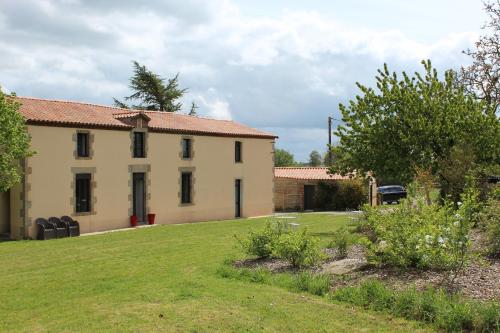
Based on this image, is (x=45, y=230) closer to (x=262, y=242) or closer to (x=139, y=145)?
(x=139, y=145)

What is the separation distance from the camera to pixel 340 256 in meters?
12.4

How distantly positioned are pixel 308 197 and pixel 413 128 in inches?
880

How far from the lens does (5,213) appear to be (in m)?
23.3

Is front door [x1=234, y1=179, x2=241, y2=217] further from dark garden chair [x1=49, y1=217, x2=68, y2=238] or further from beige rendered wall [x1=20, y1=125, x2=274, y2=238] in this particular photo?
dark garden chair [x1=49, y1=217, x2=68, y2=238]

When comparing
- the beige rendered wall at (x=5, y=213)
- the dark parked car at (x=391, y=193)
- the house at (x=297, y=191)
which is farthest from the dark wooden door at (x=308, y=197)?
the beige rendered wall at (x=5, y=213)

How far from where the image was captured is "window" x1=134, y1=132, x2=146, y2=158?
27.3 m

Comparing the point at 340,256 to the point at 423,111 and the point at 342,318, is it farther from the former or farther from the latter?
the point at 423,111

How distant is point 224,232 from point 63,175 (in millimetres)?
7383

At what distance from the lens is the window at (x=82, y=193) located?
24266 mm

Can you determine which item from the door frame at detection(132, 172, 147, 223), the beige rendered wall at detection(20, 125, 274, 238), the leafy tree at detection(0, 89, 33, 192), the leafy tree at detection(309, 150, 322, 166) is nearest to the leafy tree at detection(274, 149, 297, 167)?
the leafy tree at detection(309, 150, 322, 166)

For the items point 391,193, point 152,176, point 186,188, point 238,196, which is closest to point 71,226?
point 152,176

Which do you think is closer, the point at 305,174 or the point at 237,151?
the point at 237,151

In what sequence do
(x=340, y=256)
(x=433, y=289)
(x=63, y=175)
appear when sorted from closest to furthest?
(x=433, y=289), (x=340, y=256), (x=63, y=175)

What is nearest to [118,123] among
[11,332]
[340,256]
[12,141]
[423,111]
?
[12,141]
